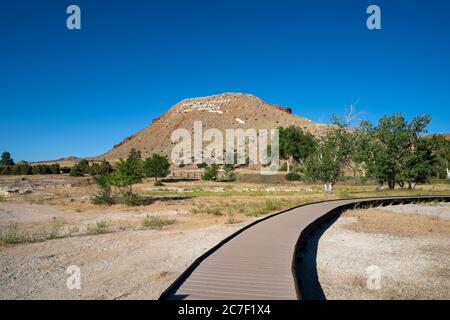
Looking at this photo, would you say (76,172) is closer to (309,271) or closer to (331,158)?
(331,158)

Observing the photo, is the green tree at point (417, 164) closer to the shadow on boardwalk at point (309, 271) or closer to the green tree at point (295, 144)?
the shadow on boardwalk at point (309, 271)

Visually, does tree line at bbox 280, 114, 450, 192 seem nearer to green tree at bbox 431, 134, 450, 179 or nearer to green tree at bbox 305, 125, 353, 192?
green tree at bbox 305, 125, 353, 192

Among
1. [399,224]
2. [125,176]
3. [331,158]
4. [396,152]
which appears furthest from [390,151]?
[125,176]

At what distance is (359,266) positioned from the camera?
1109 cm

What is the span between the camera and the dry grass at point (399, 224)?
56.1 ft

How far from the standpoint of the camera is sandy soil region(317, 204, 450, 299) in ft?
29.3

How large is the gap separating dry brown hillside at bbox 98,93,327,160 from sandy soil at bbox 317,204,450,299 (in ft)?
300

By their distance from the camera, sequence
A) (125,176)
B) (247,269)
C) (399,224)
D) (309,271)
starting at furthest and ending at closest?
1. (125,176)
2. (399,224)
3. (309,271)
4. (247,269)

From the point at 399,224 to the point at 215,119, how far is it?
372 feet

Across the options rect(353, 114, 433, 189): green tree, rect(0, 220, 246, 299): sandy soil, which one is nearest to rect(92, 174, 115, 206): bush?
rect(0, 220, 246, 299): sandy soil

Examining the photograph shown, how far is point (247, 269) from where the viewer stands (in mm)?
8508

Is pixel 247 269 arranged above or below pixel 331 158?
below

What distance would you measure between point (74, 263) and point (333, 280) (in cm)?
829
